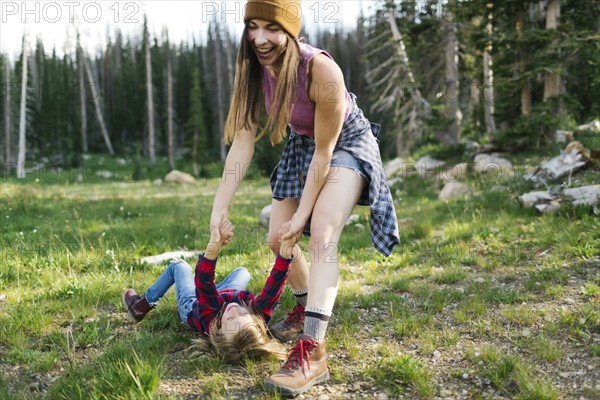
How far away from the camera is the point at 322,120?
308cm

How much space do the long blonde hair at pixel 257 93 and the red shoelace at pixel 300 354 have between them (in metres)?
1.21

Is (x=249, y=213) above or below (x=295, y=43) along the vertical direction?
below

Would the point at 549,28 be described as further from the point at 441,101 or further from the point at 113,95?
the point at 113,95

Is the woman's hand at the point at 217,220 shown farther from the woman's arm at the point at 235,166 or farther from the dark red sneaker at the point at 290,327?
the dark red sneaker at the point at 290,327

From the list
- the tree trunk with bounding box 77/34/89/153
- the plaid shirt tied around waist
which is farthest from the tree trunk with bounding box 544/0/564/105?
the tree trunk with bounding box 77/34/89/153

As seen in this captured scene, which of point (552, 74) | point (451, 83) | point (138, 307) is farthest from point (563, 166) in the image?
point (451, 83)

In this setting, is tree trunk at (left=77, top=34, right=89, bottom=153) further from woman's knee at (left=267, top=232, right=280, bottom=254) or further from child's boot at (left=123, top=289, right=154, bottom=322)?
woman's knee at (left=267, top=232, right=280, bottom=254)

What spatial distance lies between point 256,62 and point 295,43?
362 mm

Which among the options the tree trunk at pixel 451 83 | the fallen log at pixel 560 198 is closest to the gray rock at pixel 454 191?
the fallen log at pixel 560 198

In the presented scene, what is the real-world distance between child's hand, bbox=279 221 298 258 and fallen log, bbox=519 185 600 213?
5.12m

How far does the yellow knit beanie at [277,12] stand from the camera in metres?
2.95

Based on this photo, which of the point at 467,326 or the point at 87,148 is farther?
the point at 87,148

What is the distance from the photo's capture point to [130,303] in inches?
164

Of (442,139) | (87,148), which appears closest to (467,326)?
(442,139)
